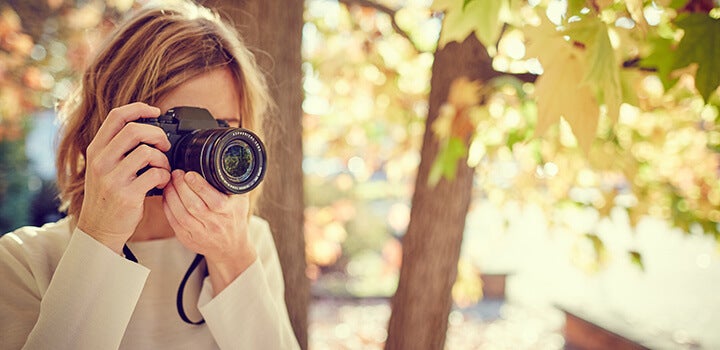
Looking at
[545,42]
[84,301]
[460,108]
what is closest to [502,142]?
[460,108]

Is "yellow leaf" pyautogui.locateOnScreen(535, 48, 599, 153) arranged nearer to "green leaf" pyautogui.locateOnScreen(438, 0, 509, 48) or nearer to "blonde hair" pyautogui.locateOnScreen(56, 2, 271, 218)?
"green leaf" pyautogui.locateOnScreen(438, 0, 509, 48)

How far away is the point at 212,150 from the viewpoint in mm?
1097

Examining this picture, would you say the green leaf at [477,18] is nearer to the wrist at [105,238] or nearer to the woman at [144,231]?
the woman at [144,231]

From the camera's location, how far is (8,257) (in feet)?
3.68

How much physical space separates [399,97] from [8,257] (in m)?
1.98

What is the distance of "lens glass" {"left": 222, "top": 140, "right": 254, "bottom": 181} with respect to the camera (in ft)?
3.69

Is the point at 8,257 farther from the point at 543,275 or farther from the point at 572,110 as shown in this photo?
the point at 543,275

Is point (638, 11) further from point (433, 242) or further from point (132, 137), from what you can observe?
point (433, 242)

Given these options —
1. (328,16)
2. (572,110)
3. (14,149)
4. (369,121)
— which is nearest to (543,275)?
(369,121)

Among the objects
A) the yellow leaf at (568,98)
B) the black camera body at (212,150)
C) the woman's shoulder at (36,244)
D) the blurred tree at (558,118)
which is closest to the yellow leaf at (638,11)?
the blurred tree at (558,118)

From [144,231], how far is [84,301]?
0.92 feet

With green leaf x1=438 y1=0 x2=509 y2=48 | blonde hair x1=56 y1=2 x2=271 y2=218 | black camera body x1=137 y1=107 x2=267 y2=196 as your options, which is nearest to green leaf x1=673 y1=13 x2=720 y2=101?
green leaf x1=438 y1=0 x2=509 y2=48

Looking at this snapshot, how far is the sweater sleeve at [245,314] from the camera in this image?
1.23m

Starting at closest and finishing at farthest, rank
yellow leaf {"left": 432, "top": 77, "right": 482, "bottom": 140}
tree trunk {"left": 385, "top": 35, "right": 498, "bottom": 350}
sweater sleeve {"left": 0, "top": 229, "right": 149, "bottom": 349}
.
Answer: sweater sleeve {"left": 0, "top": 229, "right": 149, "bottom": 349}
yellow leaf {"left": 432, "top": 77, "right": 482, "bottom": 140}
tree trunk {"left": 385, "top": 35, "right": 498, "bottom": 350}
